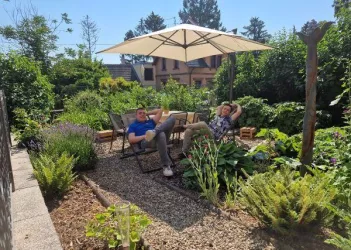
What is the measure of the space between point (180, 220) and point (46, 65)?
13783 millimetres

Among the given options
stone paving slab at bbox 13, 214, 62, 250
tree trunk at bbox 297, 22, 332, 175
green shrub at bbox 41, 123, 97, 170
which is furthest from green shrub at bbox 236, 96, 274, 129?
stone paving slab at bbox 13, 214, 62, 250

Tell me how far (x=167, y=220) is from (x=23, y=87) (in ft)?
19.6

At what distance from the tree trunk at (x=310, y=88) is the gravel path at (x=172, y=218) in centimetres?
126

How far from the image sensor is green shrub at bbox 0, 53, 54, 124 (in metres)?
6.64

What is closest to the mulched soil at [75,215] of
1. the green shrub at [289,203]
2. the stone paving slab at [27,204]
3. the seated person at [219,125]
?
the stone paving slab at [27,204]

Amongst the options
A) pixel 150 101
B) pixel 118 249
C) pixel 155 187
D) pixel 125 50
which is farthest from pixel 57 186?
pixel 150 101

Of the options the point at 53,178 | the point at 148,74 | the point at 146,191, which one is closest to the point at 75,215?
the point at 53,178

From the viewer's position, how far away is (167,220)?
2768 mm

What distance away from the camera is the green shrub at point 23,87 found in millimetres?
6641

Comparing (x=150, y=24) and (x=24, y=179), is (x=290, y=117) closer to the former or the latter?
(x=24, y=179)

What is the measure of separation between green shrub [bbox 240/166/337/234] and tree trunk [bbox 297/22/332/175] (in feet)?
2.28

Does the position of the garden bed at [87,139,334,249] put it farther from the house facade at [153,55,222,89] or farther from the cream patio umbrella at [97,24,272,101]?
the house facade at [153,55,222,89]

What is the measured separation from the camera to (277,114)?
6.76 meters

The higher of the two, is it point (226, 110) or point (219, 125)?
point (226, 110)
